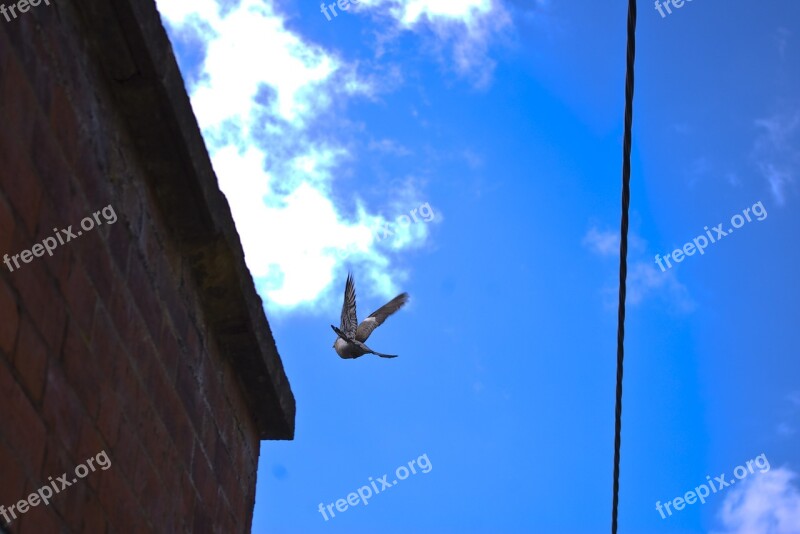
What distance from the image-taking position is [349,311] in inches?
455

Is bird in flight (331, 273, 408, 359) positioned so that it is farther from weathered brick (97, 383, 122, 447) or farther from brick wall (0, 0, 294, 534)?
weathered brick (97, 383, 122, 447)

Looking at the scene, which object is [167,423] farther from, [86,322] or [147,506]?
[86,322]

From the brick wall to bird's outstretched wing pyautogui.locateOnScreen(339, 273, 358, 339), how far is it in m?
6.52

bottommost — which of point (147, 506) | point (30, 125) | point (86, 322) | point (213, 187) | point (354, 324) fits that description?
point (147, 506)

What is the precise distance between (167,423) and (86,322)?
0.73 meters

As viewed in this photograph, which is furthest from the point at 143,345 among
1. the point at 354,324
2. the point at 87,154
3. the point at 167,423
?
the point at 354,324

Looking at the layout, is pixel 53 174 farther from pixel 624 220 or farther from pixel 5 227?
pixel 624 220

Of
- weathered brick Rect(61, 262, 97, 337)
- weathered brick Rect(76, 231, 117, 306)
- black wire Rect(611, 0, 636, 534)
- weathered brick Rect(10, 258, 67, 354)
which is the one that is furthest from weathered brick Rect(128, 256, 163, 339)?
black wire Rect(611, 0, 636, 534)

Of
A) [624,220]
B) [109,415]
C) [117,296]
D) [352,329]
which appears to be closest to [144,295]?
[117,296]

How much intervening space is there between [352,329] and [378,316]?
0.53m

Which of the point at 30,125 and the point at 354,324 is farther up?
the point at 354,324

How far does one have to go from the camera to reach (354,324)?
452 inches

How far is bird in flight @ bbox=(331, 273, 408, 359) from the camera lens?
11.3m

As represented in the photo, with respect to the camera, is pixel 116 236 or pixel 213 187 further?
pixel 213 187
